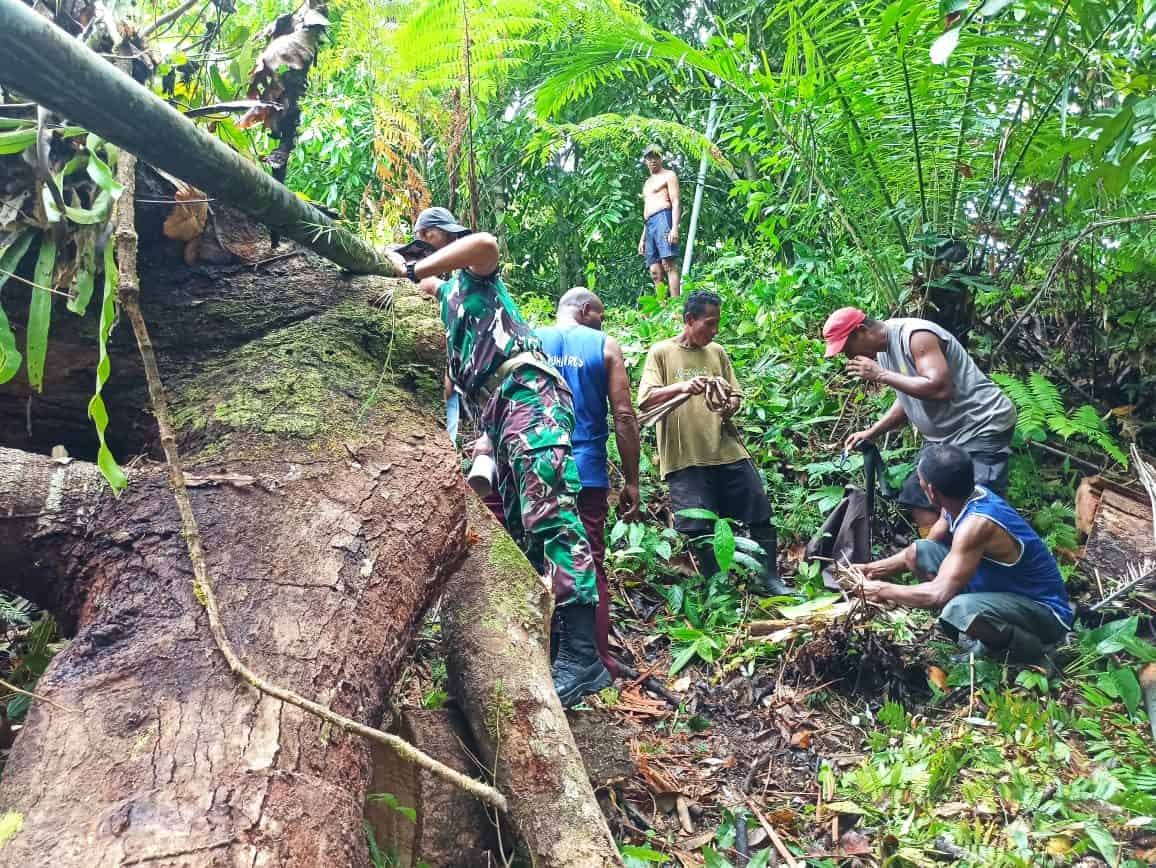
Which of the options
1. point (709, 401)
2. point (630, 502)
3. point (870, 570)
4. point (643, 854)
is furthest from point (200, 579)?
point (709, 401)

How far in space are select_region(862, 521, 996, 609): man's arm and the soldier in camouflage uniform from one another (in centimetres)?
132

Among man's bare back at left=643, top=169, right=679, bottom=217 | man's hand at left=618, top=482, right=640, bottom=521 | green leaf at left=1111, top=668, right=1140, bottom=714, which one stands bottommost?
green leaf at left=1111, top=668, right=1140, bottom=714

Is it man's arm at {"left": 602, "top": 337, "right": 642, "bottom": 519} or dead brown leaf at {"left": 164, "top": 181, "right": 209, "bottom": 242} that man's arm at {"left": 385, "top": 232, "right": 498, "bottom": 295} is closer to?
dead brown leaf at {"left": 164, "top": 181, "right": 209, "bottom": 242}

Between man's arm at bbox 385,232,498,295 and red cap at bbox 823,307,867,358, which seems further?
red cap at bbox 823,307,867,358

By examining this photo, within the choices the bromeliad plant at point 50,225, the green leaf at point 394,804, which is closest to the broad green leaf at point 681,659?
the green leaf at point 394,804

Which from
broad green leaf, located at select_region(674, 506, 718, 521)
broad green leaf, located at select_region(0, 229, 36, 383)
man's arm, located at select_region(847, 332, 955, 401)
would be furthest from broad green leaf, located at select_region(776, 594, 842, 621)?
broad green leaf, located at select_region(0, 229, 36, 383)

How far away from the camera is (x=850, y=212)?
16.9 feet

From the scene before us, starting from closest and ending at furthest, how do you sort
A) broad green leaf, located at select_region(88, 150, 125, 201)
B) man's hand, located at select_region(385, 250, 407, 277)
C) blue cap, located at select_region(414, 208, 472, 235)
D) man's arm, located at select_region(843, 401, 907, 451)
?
broad green leaf, located at select_region(88, 150, 125, 201)
man's hand, located at select_region(385, 250, 407, 277)
blue cap, located at select_region(414, 208, 472, 235)
man's arm, located at select_region(843, 401, 907, 451)

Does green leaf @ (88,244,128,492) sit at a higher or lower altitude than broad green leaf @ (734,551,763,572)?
higher

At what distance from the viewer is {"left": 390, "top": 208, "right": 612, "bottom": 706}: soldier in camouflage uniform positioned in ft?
8.98

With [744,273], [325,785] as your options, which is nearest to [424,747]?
[325,785]

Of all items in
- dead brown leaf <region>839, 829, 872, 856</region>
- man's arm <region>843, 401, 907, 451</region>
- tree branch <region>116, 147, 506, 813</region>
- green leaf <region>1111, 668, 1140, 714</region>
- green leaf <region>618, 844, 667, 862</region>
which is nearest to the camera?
tree branch <region>116, 147, 506, 813</region>

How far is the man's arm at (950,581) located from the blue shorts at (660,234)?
18.2ft

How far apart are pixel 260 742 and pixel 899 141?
4.72m
